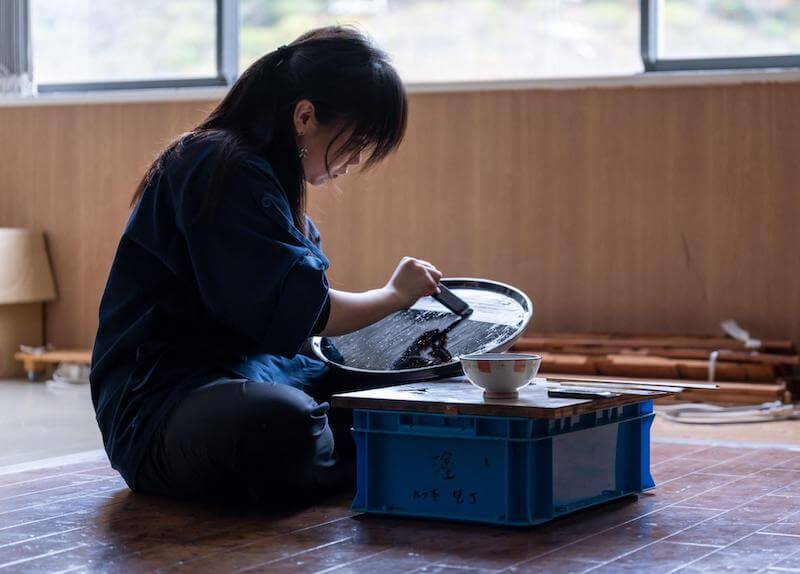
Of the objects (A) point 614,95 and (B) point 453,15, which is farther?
(B) point 453,15

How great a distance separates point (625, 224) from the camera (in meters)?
4.64

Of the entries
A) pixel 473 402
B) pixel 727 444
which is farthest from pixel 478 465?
pixel 727 444

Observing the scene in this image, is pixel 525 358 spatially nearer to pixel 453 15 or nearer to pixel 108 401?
pixel 108 401

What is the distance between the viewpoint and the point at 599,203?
4684 millimetres

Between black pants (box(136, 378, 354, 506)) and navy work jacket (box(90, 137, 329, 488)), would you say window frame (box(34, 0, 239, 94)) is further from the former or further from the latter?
black pants (box(136, 378, 354, 506))

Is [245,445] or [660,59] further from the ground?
[660,59]

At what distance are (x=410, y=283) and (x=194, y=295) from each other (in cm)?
43

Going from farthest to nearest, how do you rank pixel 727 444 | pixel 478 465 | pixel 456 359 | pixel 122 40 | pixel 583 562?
Answer: pixel 122 40
pixel 727 444
pixel 456 359
pixel 478 465
pixel 583 562

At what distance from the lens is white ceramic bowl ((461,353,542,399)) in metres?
1.96

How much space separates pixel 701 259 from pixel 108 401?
2.90 m

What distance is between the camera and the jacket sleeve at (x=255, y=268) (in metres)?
2.02

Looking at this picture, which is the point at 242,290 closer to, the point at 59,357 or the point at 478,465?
the point at 478,465

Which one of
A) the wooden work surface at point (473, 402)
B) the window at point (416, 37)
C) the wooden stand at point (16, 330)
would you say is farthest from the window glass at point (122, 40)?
the wooden work surface at point (473, 402)

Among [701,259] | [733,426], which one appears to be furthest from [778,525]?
[701,259]
